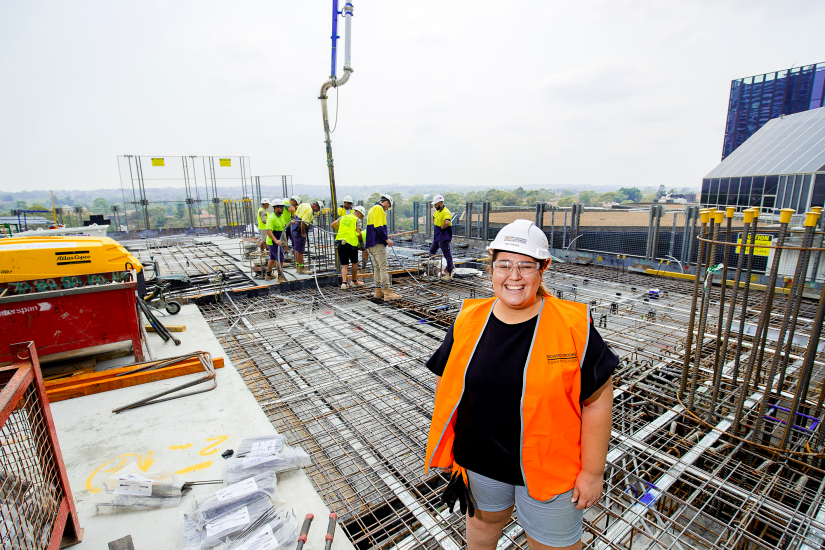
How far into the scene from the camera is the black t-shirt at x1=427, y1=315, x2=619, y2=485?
1.63m

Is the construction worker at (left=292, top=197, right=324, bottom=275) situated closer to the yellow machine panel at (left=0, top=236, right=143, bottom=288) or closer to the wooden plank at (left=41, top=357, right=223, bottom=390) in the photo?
the wooden plank at (left=41, top=357, right=223, bottom=390)

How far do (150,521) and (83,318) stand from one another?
2599 mm

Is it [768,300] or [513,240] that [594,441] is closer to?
[513,240]

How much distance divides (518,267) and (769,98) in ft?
132

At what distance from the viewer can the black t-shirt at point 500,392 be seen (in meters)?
1.63

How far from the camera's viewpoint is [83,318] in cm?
406

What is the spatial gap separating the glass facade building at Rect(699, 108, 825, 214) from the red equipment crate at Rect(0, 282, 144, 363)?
16.0 meters

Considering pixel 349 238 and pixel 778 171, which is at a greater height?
pixel 778 171

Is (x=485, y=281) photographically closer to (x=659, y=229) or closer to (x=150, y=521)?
(x=659, y=229)

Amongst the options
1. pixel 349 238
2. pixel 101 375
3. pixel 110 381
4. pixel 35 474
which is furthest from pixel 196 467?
pixel 349 238

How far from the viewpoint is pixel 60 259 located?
3881mm

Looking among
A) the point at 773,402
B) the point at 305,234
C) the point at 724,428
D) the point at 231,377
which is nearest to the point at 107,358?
the point at 231,377

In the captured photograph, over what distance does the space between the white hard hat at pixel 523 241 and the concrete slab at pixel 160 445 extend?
1.87 m

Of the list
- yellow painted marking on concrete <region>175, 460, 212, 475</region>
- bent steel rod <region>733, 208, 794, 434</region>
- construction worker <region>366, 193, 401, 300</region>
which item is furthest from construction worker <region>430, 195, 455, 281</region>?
yellow painted marking on concrete <region>175, 460, 212, 475</region>
